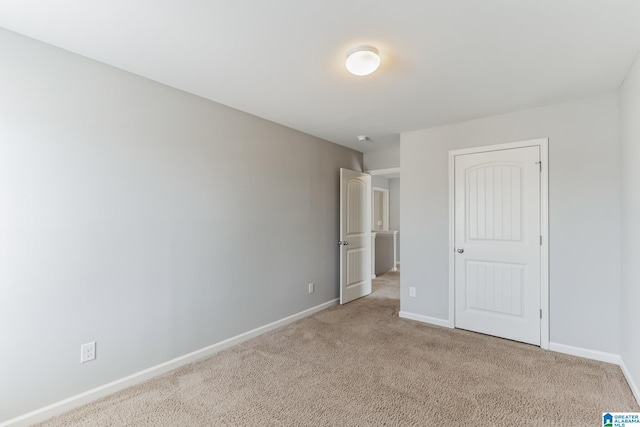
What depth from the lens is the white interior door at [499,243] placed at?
9.80 ft

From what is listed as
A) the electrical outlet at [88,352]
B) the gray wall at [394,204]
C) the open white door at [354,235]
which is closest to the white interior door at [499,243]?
the open white door at [354,235]

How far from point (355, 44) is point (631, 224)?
7.77ft

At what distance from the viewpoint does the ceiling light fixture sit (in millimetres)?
1929

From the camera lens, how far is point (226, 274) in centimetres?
295

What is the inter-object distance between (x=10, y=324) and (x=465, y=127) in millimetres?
4112

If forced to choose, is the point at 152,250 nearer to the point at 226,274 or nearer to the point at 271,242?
the point at 226,274

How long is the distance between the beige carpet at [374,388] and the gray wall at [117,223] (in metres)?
0.33

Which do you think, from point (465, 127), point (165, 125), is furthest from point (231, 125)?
point (465, 127)

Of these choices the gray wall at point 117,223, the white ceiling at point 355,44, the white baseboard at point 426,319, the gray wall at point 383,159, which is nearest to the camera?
the white ceiling at point 355,44

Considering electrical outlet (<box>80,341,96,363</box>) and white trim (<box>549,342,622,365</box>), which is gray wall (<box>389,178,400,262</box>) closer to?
white trim (<box>549,342,622,365</box>)

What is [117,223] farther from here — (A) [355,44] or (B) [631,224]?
(B) [631,224]

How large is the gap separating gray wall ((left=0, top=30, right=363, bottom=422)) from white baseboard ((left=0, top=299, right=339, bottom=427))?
0.04 metres

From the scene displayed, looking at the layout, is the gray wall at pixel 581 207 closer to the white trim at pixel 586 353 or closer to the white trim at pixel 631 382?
the white trim at pixel 586 353

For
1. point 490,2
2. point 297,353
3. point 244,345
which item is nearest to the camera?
point 490,2
